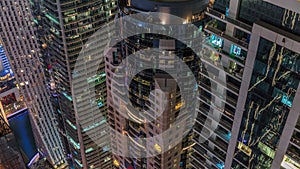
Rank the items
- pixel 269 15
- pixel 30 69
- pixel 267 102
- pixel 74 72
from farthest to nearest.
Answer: pixel 30 69, pixel 74 72, pixel 267 102, pixel 269 15

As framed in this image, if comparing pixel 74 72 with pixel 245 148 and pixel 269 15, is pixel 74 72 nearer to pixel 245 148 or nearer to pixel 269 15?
pixel 245 148

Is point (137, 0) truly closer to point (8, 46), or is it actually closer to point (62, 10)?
point (62, 10)

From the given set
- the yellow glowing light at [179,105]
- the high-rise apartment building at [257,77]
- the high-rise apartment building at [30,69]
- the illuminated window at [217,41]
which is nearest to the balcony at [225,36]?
the high-rise apartment building at [257,77]

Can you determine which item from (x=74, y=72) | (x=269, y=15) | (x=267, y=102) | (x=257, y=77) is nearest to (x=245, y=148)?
(x=267, y=102)

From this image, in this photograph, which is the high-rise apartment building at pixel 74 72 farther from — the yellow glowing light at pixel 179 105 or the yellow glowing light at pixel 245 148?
the yellow glowing light at pixel 245 148

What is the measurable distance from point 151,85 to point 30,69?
4209 inches

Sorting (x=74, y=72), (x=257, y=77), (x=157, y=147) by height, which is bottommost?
(x=74, y=72)

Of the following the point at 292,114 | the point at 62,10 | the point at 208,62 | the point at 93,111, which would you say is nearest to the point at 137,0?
the point at 208,62

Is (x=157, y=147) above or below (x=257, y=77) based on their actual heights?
below

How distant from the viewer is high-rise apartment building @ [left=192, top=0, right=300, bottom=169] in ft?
113

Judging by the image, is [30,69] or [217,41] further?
[30,69]

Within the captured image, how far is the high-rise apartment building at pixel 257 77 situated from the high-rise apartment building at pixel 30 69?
109 meters

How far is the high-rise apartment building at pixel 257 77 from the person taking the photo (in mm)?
34312

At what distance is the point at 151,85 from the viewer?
6550 centimetres
